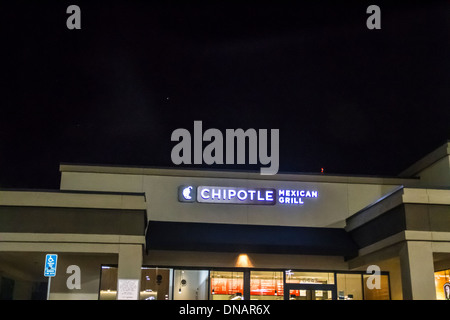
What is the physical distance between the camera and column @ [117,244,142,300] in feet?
45.6

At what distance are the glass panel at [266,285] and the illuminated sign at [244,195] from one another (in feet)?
8.04

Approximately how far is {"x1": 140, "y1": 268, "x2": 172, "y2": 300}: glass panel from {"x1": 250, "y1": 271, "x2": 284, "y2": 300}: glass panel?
285 centimetres

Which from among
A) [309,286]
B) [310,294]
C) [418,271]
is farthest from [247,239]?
[418,271]

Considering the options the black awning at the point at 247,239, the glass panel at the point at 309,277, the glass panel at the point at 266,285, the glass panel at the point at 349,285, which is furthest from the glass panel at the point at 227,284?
the glass panel at the point at 349,285

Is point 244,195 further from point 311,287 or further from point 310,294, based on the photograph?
point 310,294

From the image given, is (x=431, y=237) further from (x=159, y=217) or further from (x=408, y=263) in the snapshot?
(x=159, y=217)

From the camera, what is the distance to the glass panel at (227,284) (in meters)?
17.0

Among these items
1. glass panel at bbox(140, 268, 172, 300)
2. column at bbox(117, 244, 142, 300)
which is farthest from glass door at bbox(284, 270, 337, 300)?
column at bbox(117, 244, 142, 300)

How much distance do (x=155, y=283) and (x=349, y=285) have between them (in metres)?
6.65

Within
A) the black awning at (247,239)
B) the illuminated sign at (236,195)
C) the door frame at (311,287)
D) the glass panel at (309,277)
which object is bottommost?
the door frame at (311,287)

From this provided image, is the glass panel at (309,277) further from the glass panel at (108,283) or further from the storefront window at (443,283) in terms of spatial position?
the glass panel at (108,283)

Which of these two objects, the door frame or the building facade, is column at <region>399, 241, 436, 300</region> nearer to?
the building facade

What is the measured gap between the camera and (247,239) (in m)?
16.8
